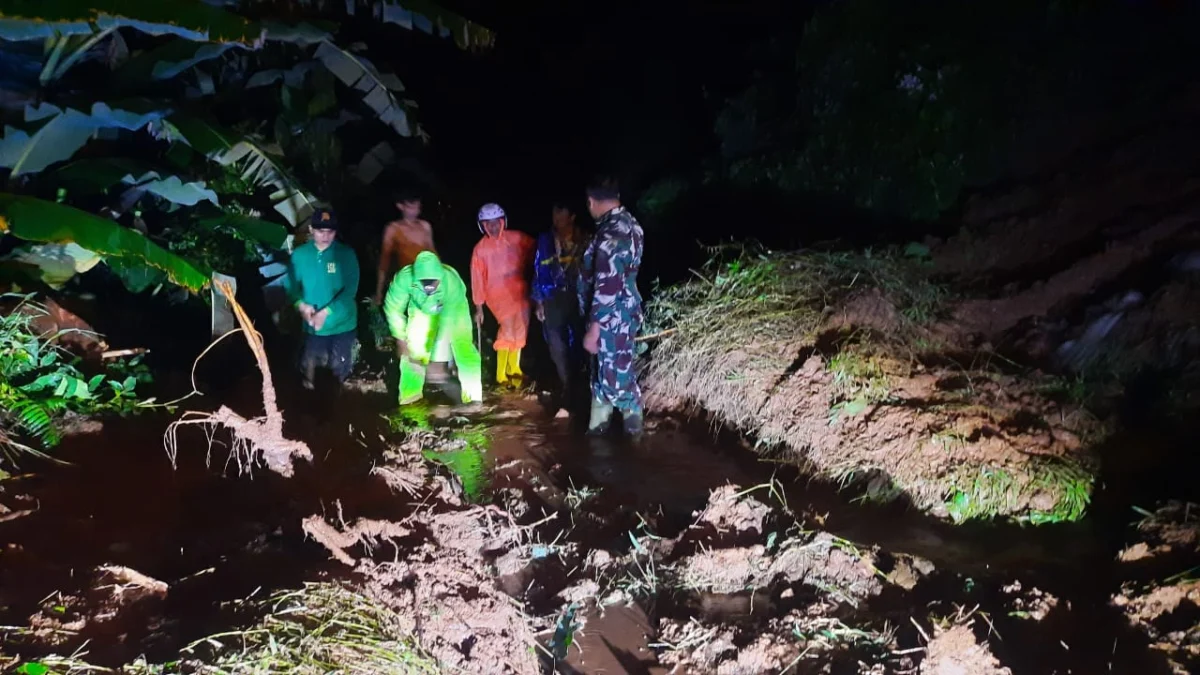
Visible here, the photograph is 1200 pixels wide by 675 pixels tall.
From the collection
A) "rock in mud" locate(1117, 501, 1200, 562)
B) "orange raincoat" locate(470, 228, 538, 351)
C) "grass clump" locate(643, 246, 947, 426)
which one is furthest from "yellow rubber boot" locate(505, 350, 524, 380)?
"rock in mud" locate(1117, 501, 1200, 562)

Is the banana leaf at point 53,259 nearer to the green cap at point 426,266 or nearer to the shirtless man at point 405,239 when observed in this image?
the shirtless man at point 405,239

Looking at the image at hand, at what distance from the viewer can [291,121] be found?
30.5ft

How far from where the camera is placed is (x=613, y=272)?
5715 mm

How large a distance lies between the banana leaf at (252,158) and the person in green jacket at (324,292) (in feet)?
2.91

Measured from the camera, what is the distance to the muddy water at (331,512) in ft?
11.7

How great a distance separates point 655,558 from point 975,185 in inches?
252

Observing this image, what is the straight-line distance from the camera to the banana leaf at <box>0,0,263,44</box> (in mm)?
4930

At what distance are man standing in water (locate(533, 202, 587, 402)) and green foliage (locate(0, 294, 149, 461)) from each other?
3.09m

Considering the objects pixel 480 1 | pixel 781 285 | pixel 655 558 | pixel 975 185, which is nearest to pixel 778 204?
pixel 975 185

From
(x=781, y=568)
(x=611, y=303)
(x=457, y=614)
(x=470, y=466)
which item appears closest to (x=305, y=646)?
(x=457, y=614)

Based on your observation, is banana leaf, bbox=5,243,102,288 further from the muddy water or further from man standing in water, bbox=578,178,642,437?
man standing in water, bbox=578,178,642,437

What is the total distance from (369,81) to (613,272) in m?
4.03

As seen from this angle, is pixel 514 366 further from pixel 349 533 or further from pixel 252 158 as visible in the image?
pixel 349 533

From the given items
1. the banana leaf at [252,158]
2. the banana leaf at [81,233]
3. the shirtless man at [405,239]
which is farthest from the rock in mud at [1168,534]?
the banana leaf at [252,158]
